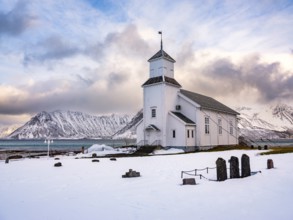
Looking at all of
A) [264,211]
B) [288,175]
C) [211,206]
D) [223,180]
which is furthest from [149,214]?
[288,175]

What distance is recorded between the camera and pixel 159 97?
4531cm

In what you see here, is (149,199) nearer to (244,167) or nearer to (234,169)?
(234,169)

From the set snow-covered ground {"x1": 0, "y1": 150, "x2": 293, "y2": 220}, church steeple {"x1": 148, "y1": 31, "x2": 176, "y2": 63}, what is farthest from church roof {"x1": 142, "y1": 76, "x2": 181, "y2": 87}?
snow-covered ground {"x1": 0, "y1": 150, "x2": 293, "y2": 220}

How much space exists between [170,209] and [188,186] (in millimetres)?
4202

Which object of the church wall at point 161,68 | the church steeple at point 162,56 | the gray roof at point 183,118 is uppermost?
the church steeple at point 162,56

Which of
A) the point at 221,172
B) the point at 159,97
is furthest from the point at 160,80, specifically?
the point at 221,172

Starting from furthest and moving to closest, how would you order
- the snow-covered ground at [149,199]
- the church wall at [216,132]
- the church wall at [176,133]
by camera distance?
the church wall at [216,132]
the church wall at [176,133]
the snow-covered ground at [149,199]

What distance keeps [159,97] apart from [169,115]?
3.22 m

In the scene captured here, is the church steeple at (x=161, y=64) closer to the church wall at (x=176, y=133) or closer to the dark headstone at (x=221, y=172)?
the church wall at (x=176, y=133)

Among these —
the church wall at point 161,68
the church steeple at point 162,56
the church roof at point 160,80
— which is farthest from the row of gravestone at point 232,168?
the church steeple at point 162,56

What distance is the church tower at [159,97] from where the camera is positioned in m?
44.7

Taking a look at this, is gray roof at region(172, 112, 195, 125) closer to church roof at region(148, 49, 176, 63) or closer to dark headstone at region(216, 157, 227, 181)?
church roof at region(148, 49, 176, 63)

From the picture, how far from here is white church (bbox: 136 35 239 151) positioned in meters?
44.4

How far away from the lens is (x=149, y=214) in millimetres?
9508
